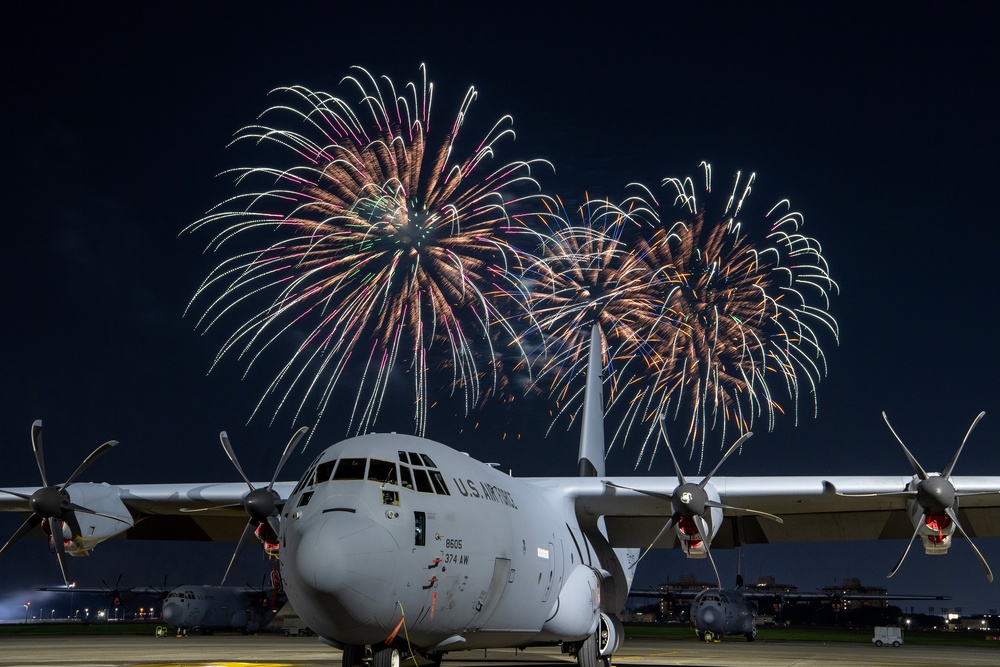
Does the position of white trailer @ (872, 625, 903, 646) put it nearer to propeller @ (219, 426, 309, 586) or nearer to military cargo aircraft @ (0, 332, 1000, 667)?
military cargo aircraft @ (0, 332, 1000, 667)

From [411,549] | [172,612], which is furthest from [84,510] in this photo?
[172,612]

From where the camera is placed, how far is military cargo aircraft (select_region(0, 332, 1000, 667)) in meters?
9.45

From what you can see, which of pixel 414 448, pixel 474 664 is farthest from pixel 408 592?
pixel 474 664

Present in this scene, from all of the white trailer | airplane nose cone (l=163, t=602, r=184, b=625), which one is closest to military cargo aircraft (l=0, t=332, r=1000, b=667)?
airplane nose cone (l=163, t=602, r=184, b=625)

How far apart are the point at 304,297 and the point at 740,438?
11.8 metres

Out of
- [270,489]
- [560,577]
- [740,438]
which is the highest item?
[740,438]

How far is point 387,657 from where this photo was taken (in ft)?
32.8

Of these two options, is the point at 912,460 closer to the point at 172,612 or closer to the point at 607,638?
the point at 607,638

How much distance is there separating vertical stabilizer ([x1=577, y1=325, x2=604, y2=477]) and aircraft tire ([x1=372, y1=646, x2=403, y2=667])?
42.2 ft

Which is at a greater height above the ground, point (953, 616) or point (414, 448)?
point (414, 448)

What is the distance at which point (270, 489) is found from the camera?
16.5 m

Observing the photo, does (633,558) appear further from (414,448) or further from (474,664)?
(414,448)

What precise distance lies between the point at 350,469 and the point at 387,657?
2.15 m

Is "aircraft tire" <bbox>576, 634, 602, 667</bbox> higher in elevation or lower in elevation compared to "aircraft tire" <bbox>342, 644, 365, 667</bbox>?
lower
